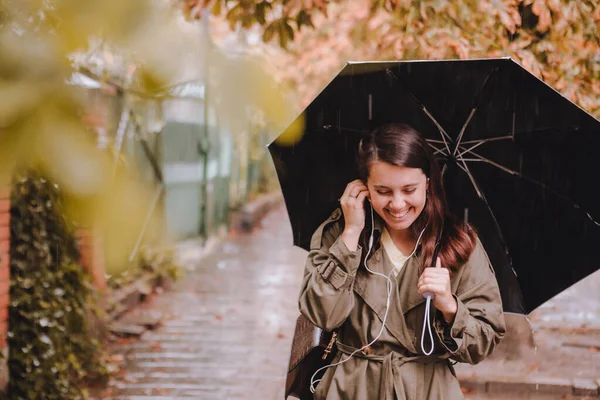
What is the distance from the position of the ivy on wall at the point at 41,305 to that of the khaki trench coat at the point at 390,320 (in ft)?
7.87

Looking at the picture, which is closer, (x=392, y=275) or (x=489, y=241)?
(x=392, y=275)

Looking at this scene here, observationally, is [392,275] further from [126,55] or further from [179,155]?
[179,155]

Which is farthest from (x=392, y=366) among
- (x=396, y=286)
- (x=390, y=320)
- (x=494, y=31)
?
(x=494, y=31)

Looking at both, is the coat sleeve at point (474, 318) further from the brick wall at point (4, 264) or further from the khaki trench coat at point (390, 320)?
the brick wall at point (4, 264)

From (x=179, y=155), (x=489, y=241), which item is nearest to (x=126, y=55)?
(x=489, y=241)

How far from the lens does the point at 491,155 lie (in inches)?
112

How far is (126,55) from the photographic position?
1014mm

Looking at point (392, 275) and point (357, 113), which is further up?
point (357, 113)

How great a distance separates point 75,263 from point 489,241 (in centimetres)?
375

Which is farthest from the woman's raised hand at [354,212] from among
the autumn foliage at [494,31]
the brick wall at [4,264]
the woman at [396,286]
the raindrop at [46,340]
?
the raindrop at [46,340]

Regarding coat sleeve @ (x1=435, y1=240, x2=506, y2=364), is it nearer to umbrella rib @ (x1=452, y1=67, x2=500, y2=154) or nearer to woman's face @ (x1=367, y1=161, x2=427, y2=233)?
woman's face @ (x1=367, y1=161, x2=427, y2=233)

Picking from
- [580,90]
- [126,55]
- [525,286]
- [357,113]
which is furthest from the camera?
[580,90]

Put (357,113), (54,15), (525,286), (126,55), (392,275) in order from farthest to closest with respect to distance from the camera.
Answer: (525,286) → (357,113) → (392,275) → (126,55) → (54,15)

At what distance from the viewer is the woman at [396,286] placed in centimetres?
247
